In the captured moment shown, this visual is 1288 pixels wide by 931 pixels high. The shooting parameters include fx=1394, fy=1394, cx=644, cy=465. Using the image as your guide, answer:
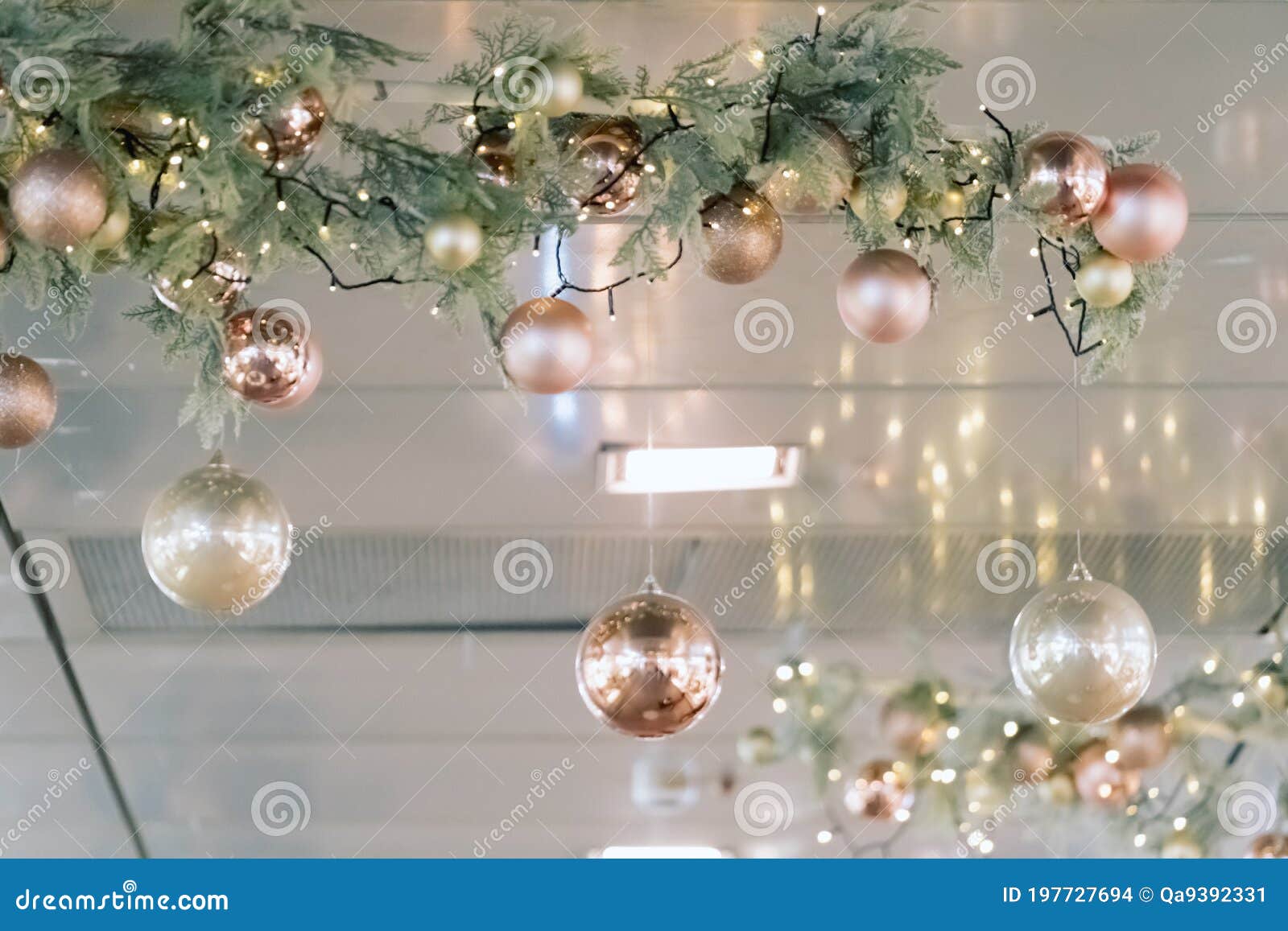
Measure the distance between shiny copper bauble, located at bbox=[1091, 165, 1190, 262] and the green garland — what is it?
127 millimetres

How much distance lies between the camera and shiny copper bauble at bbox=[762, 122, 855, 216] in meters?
2.27

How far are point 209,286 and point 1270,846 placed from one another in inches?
176

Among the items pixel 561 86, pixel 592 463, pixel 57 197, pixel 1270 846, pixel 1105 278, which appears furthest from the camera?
pixel 1270 846

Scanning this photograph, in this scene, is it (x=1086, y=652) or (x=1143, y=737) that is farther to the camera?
(x=1143, y=737)

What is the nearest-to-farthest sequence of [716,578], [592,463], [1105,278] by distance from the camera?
1. [1105,278]
2. [592,463]
3. [716,578]

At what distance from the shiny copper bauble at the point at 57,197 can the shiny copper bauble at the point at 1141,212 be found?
64.2 inches

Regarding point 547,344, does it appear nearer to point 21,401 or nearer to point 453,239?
point 453,239

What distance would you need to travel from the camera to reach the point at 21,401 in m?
2.41

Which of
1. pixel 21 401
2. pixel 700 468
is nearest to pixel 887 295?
pixel 21 401

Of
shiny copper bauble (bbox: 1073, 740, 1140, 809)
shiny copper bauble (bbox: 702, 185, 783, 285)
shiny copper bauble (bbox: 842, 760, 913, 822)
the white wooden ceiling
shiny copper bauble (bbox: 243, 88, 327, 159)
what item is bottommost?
shiny copper bauble (bbox: 702, 185, 783, 285)

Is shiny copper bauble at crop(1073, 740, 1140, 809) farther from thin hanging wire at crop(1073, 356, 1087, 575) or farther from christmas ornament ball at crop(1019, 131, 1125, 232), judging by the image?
christmas ornament ball at crop(1019, 131, 1125, 232)

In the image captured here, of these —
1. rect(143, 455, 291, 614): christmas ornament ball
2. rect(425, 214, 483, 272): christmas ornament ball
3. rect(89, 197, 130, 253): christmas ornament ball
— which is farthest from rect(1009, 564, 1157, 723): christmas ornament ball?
rect(89, 197, 130, 253): christmas ornament ball
